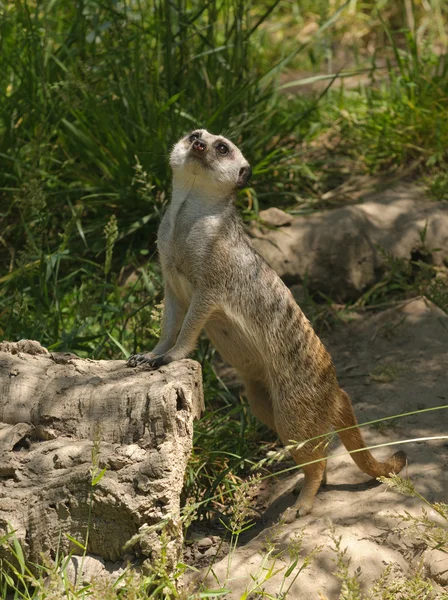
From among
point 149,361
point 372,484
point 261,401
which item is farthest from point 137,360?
point 372,484

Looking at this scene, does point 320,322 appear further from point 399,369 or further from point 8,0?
point 8,0

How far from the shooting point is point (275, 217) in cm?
588

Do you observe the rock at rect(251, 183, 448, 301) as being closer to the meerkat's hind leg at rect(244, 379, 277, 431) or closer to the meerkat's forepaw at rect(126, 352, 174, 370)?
the meerkat's hind leg at rect(244, 379, 277, 431)

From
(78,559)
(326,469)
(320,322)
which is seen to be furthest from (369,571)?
(320,322)

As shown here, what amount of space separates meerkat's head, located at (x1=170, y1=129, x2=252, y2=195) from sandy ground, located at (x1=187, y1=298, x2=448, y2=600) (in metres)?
1.46

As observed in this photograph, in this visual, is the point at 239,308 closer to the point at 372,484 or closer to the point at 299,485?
the point at 299,485

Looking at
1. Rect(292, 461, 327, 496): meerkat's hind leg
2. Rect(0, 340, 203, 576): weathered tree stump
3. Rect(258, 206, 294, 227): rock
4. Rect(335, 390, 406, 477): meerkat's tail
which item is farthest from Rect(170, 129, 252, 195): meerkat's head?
Rect(258, 206, 294, 227): rock

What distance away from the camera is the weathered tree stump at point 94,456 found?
10.0 feet

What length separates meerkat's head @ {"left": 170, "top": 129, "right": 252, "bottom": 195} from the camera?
401 cm

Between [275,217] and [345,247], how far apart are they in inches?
21.9

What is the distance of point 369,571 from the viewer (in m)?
3.35

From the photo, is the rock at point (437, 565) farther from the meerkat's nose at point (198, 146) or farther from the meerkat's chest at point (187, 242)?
the meerkat's nose at point (198, 146)

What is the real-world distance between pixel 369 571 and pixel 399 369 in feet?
5.72

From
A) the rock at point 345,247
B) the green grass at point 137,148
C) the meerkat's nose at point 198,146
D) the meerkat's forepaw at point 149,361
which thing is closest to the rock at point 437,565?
the green grass at point 137,148
